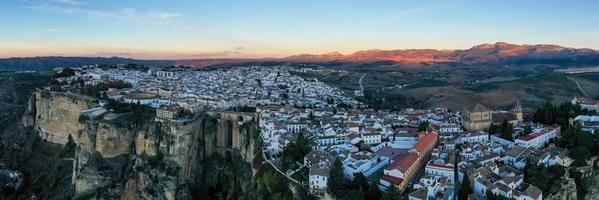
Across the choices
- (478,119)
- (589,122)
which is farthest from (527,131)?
(589,122)

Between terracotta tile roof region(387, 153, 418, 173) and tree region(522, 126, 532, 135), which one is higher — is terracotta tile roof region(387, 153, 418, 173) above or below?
below

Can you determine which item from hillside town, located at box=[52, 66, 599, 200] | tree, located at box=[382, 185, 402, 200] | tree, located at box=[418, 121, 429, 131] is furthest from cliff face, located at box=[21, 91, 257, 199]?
tree, located at box=[382, 185, 402, 200]

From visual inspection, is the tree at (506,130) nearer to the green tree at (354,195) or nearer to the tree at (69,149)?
the green tree at (354,195)

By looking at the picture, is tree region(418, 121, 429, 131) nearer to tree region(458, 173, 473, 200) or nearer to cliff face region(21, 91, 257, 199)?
tree region(458, 173, 473, 200)

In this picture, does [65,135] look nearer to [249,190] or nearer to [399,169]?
[249,190]

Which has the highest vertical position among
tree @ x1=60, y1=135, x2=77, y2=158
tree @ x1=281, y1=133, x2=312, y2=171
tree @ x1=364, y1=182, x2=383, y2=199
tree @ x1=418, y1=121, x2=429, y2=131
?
tree @ x1=418, y1=121, x2=429, y2=131

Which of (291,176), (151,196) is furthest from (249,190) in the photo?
(151,196)

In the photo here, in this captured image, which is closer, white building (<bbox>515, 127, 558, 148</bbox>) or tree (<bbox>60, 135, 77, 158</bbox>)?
white building (<bbox>515, 127, 558, 148</bbox>)
